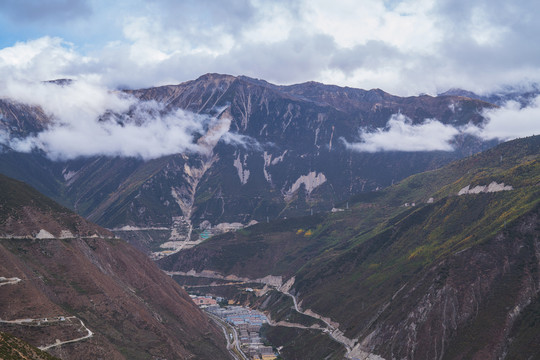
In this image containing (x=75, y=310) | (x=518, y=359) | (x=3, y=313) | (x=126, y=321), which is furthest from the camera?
(x=126, y=321)

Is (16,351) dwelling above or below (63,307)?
above

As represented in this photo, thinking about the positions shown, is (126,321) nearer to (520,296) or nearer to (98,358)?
(98,358)

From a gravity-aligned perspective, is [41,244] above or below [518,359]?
above

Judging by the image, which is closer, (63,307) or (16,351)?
(16,351)

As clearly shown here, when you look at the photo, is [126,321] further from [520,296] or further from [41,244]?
[520,296]

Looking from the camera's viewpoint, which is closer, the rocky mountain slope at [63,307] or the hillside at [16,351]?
the hillside at [16,351]

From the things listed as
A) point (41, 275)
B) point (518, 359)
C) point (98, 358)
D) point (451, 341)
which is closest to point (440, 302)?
point (451, 341)

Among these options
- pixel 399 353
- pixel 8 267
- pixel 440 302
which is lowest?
pixel 399 353

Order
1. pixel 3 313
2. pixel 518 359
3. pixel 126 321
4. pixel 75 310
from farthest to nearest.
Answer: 1. pixel 126 321
2. pixel 75 310
3. pixel 518 359
4. pixel 3 313

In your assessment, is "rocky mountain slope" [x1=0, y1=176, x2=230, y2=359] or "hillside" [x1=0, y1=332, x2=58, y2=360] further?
"rocky mountain slope" [x1=0, y1=176, x2=230, y2=359]

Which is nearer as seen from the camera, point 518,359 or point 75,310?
point 518,359
